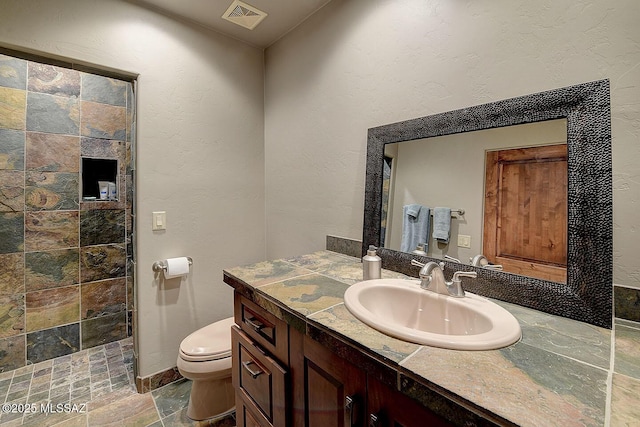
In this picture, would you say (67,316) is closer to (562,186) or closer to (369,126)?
(369,126)

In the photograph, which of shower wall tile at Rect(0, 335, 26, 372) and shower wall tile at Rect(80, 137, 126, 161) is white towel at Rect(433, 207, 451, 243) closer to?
shower wall tile at Rect(80, 137, 126, 161)

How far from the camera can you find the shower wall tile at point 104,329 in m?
2.35

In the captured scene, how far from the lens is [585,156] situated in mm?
856

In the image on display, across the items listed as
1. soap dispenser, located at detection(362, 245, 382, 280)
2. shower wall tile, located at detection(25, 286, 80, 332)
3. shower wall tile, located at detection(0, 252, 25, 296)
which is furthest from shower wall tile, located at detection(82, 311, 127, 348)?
soap dispenser, located at detection(362, 245, 382, 280)

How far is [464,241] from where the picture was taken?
1136 millimetres

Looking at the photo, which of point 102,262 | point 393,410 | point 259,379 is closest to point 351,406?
point 393,410

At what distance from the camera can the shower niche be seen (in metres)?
2.30

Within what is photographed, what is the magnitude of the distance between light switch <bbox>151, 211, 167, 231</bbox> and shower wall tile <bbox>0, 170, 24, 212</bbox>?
1.12 m

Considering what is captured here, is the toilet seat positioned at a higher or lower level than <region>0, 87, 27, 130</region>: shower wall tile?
lower

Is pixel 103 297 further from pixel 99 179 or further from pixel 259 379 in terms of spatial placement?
pixel 259 379

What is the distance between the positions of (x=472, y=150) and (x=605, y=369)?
2.54 ft

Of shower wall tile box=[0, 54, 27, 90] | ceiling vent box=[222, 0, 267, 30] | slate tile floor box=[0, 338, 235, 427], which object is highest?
ceiling vent box=[222, 0, 267, 30]

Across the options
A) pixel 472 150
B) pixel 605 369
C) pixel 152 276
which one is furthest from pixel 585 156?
pixel 152 276

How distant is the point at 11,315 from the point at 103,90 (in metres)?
1.81
